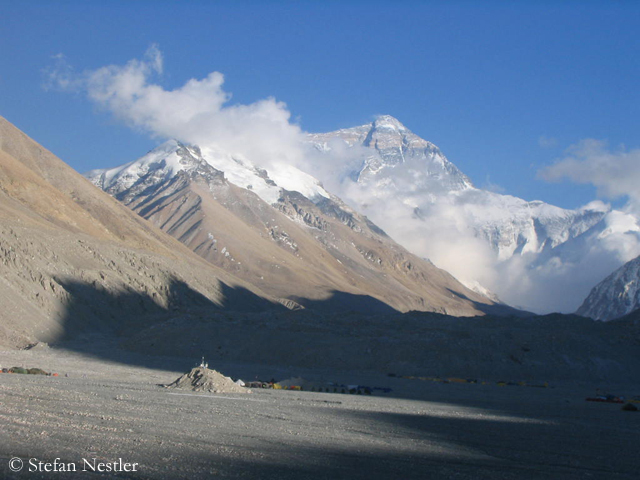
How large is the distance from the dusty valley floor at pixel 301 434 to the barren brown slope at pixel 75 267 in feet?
84.5

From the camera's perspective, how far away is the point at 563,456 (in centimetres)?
1739

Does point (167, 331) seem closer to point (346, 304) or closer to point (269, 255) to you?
point (346, 304)

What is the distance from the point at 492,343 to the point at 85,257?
146 feet

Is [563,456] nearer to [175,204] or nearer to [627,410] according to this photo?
[627,410]

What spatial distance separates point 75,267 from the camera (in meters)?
71.1

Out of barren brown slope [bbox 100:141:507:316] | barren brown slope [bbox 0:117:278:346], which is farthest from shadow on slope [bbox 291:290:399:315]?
barren brown slope [bbox 0:117:278:346]

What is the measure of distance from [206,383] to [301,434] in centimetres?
1397

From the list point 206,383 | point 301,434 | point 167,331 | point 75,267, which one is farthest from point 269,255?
point 301,434

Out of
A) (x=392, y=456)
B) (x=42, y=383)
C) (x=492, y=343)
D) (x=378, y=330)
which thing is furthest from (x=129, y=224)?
(x=392, y=456)

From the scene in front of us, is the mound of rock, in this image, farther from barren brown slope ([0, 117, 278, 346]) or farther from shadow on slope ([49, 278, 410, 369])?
barren brown slope ([0, 117, 278, 346])

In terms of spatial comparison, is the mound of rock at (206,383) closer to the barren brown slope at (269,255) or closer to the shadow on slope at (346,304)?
the shadow on slope at (346,304)

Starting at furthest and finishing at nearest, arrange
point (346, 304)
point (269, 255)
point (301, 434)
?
point (269, 255)
point (346, 304)
point (301, 434)

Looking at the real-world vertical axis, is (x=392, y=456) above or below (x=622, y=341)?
below

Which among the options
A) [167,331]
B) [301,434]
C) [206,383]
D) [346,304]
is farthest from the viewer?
[346,304]
